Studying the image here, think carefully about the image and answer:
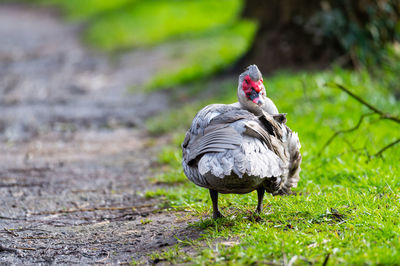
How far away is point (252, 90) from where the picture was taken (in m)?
3.76

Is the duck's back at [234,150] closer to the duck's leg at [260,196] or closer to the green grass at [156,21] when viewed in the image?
the duck's leg at [260,196]

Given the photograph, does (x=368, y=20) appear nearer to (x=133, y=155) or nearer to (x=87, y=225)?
(x=133, y=155)

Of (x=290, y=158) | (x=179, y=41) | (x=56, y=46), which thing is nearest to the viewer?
(x=290, y=158)

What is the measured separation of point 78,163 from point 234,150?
150 inches

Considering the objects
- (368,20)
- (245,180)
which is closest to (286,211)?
(245,180)

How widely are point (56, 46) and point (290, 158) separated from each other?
15834 millimetres

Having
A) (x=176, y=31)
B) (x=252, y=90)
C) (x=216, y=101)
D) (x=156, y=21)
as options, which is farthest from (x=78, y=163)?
(x=156, y=21)

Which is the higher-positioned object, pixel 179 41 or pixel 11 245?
pixel 179 41

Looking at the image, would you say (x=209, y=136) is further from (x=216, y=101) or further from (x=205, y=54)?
(x=205, y=54)

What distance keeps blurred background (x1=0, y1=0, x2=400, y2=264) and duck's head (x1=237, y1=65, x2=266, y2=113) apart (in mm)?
791

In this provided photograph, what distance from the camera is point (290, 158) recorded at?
3.94 meters

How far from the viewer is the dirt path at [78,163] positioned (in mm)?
4023

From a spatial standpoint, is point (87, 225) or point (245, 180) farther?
point (87, 225)

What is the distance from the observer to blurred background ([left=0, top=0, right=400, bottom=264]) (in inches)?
154
